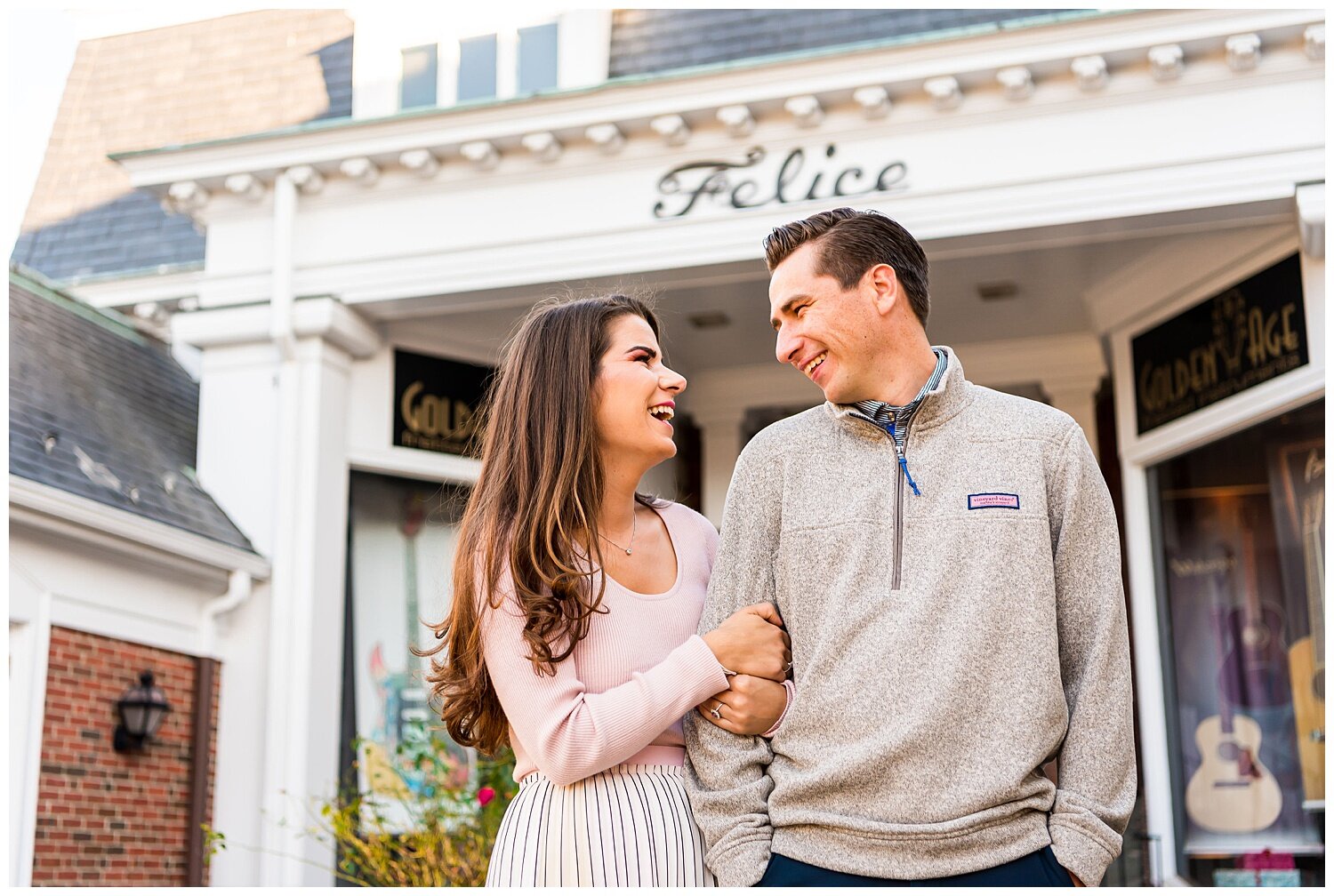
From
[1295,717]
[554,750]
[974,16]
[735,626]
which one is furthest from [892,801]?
[974,16]

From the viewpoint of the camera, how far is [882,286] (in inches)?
103

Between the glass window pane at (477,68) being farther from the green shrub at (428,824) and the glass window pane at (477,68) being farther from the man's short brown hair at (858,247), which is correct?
the man's short brown hair at (858,247)

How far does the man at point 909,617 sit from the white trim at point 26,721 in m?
5.28

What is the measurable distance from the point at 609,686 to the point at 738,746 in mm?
301

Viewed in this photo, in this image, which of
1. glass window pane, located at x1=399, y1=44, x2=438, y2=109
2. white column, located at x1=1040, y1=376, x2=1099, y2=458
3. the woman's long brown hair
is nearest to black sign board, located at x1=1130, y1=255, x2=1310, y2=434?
white column, located at x1=1040, y1=376, x2=1099, y2=458

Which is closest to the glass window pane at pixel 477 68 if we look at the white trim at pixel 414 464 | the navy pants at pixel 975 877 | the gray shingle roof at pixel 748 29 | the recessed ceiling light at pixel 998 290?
the gray shingle roof at pixel 748 29

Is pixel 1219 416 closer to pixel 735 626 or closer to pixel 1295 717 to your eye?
pixel 1295 717

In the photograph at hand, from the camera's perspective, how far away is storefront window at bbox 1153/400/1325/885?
8008mm

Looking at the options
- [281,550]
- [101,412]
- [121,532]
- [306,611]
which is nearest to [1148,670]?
[306,611]

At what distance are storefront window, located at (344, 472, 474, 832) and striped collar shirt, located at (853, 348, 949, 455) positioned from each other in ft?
20.6

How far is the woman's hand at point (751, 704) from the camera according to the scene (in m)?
2.44

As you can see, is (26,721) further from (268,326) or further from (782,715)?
(782,715)

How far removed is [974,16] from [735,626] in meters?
7.63

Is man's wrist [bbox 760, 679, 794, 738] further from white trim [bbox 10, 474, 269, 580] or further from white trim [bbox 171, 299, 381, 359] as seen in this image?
white trim [bbox 171, 299, 381, 359]
